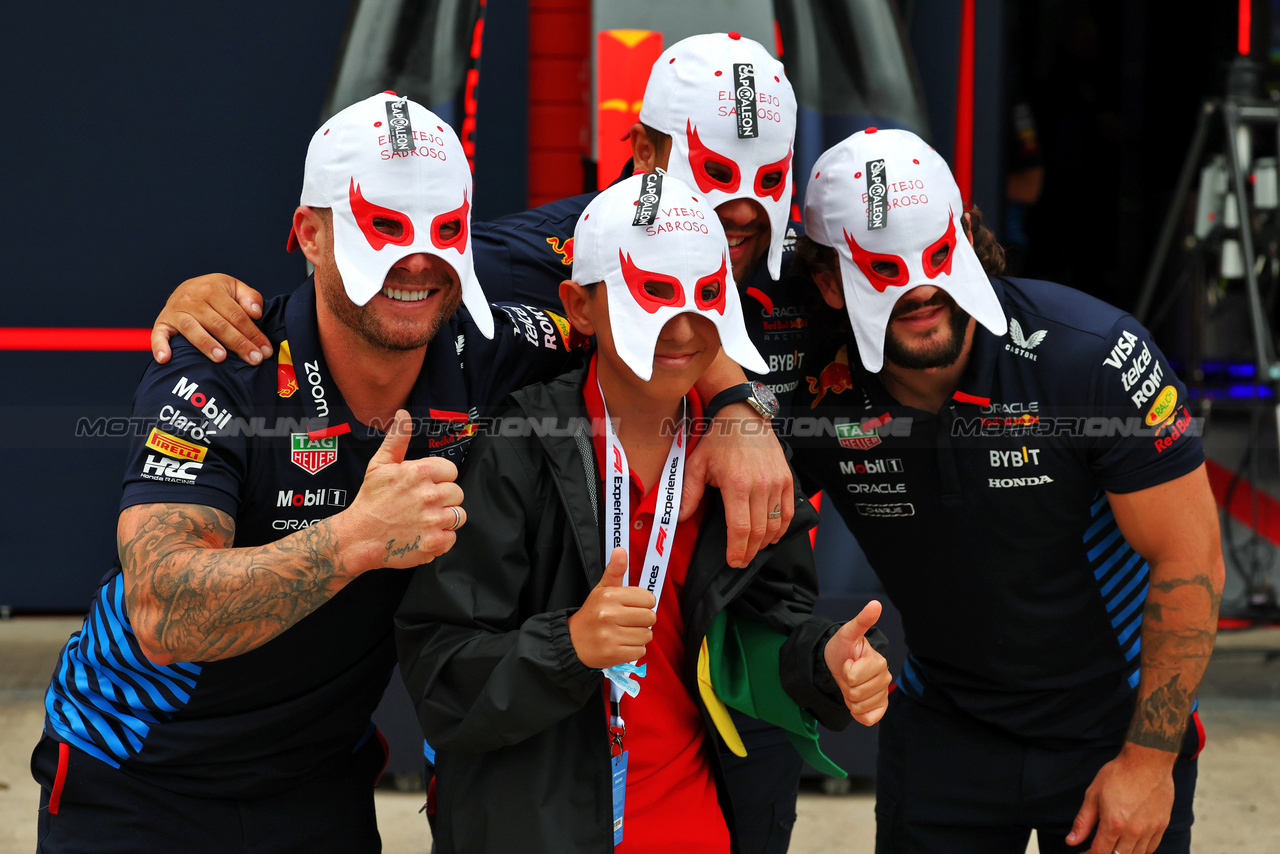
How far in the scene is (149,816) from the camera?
214 cm

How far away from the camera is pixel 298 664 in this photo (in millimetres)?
2135

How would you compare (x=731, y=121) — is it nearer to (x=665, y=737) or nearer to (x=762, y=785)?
(x=665, y=737)

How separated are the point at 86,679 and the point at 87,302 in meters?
3.06

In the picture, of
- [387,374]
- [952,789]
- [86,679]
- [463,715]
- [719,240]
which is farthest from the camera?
[952,789]

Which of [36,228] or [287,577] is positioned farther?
[36,228]

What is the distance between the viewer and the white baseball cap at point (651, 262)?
1.85m

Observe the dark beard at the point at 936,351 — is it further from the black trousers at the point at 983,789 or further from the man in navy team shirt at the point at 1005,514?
the black trousers at the point at 983,789

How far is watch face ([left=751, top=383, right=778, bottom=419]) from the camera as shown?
208 centimetres

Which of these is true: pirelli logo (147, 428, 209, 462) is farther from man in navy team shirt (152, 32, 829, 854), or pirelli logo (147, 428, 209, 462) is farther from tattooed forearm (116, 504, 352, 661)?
man in navy team shirt (152, 32, 829, 854)

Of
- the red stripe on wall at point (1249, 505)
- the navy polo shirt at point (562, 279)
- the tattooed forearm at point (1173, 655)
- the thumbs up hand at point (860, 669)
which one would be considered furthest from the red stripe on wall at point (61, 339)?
the red stripe on wall at point (1249, 505)

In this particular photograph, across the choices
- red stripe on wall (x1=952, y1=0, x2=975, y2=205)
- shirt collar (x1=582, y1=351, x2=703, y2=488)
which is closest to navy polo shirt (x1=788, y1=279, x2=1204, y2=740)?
shirt collar (x1=582, y1=351, x2=703, y2=488)

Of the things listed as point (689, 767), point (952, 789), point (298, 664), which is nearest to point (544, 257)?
point (298, 664)

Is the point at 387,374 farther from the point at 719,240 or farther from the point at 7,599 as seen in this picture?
the point at 7,599

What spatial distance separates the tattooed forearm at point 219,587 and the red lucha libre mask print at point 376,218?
0.48 metres
